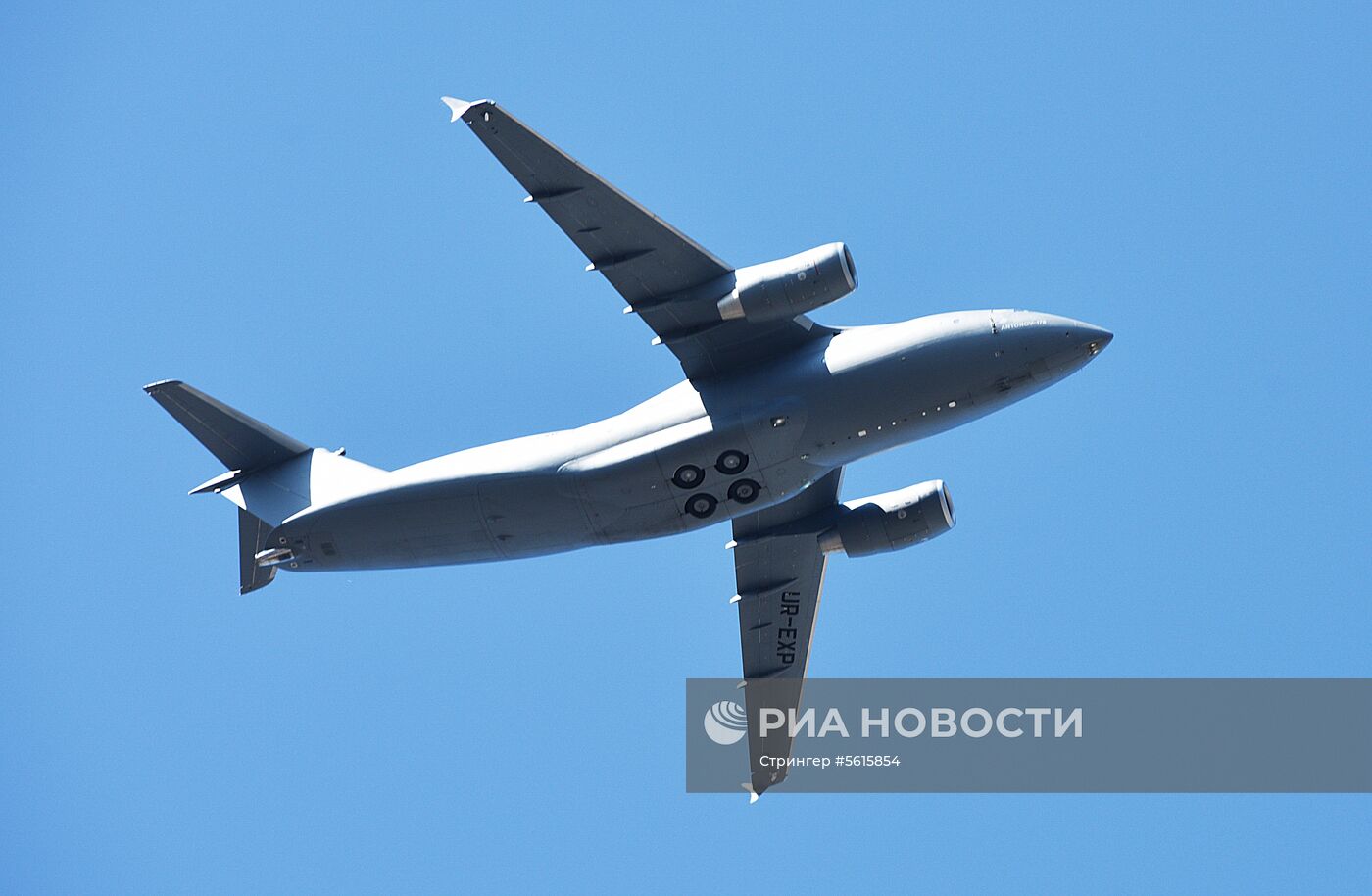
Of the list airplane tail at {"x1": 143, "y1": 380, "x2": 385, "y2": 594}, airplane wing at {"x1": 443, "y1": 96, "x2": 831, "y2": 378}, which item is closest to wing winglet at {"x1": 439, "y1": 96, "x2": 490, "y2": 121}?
airplane wing at {"x1": 443, "y1": 96, "x2": 831, "y2": 378}

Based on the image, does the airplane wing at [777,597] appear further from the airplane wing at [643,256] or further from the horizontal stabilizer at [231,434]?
the horizontal stabilizer at [231,434]

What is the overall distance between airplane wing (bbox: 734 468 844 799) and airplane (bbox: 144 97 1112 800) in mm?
3865

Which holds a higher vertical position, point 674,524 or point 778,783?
point 674,524

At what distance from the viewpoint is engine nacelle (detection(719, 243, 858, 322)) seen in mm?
25562

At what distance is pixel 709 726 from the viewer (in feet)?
108

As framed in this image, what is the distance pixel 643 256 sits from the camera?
26.3 meters

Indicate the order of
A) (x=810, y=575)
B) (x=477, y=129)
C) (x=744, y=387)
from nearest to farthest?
1. (x=477, y=129)
2. (x=744, y=387)
3. (x=810, y=575)

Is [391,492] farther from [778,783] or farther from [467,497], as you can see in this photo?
[778,783]

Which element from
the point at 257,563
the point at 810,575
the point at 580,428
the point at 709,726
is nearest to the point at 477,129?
the point at 580,428

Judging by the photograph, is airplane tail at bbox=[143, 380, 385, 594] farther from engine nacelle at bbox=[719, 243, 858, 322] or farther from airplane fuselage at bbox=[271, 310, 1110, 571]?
engine nacelle at bbox=[719, 243, 858, 322]

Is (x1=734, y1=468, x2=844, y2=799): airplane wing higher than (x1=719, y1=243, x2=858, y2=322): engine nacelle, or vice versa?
(x1=719, y1=243, x2=858, y2=322): engine nacelle

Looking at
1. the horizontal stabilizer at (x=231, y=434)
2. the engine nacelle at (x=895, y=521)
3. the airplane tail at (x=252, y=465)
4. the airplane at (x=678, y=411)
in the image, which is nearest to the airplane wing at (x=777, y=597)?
the engine nacelle at (x=895, y=521)

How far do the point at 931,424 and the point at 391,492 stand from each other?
9.78m

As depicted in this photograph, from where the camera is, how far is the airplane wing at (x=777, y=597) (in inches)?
1229
